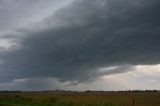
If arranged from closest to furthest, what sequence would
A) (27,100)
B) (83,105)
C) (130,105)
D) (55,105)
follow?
(130,105)
(83,105)
(55,105)
(27,100)

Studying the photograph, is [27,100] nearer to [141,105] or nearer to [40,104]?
[40,104]

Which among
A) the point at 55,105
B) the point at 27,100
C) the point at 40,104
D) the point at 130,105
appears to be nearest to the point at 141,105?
the point at 130,105

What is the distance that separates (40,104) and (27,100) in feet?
35.2

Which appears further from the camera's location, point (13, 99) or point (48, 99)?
point (13, 99)

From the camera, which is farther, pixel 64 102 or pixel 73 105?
pixel 64 102

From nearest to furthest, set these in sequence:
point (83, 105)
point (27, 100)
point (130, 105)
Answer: point (130, 105) < point (83, 105) < point (27, 100)

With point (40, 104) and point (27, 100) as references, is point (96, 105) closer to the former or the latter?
point (40, 104)

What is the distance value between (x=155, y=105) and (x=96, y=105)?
1026 centimetres

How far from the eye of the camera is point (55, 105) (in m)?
55.5

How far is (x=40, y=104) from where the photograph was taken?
60.2 metres

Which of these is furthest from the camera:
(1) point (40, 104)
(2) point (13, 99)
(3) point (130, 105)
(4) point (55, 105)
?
(2) point (13, 99)

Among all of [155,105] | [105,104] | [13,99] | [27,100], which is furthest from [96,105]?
[13,99]

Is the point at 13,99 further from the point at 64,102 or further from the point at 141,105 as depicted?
the point at 141,105

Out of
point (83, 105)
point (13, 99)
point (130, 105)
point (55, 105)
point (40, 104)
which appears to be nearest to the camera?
point (130, 105)
